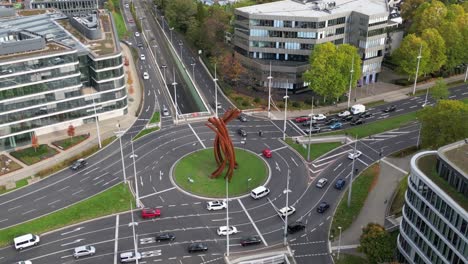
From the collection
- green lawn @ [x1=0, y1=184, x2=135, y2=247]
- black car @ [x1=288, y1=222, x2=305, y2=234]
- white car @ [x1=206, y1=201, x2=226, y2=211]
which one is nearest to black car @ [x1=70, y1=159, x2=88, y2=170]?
green lawn @ [x1=0, y1=184, x2=135, y2=247]

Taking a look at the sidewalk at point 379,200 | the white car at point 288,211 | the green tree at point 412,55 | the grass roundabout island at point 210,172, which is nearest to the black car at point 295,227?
the white car at point 288,211

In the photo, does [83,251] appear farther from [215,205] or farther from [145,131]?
[145,131]

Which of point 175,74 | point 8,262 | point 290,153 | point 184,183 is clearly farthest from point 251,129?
point 8,262

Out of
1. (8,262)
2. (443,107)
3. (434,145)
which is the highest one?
(443,107)

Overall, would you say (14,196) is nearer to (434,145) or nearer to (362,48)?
(434,145)

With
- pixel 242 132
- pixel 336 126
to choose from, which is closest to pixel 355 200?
pixel 336 126
